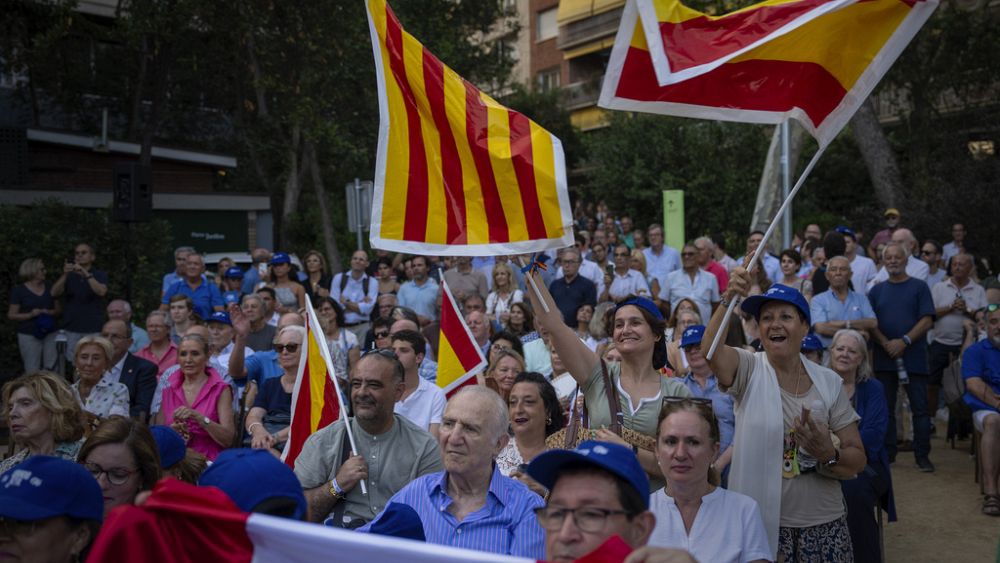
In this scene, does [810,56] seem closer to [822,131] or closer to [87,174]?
[822,131]

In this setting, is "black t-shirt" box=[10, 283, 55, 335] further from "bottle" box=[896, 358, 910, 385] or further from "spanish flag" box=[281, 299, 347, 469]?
"bottle" box=[896, 358, 910, 385]

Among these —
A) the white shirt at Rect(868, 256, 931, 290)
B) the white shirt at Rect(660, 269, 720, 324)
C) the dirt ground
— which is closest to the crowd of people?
the white shirt at Rect(868, 256, 931, 290)

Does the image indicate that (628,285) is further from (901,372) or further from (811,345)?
(811,345)

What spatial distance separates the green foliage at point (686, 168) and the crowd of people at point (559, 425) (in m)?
15.5

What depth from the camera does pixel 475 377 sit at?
7949 mm

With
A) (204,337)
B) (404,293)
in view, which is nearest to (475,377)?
(204,337)

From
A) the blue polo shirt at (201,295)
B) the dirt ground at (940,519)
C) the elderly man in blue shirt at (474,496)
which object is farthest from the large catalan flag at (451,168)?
the blue polo shirt at (201,295)

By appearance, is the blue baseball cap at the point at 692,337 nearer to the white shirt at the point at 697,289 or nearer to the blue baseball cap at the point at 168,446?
the blue baseball cap at the point at 168,446

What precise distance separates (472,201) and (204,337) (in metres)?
3.28

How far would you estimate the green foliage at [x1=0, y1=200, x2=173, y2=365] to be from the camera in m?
14.7

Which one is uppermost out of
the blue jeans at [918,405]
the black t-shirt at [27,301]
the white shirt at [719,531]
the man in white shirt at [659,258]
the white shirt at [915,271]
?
the man in white shirt at [659,258]

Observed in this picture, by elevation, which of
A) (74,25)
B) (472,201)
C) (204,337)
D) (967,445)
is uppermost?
(74,25)

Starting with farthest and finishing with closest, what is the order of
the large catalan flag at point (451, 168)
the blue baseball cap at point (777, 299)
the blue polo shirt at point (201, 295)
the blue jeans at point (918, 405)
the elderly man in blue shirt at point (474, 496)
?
the blue polo shirt at point (201, 295) < the blue jeans at point (918, 405) < the large catalan flag at point (451, 168) < the blue baseball cap at point (777, 299) < the elderly man in blue shirt at point (474, 496)

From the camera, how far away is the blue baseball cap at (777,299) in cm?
481
